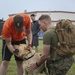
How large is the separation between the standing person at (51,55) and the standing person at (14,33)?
76 cm

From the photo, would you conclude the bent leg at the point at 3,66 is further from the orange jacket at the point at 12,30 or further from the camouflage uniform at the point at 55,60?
the camouflage uniform at the point at 55,60

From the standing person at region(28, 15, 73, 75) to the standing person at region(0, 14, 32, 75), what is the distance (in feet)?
2.48

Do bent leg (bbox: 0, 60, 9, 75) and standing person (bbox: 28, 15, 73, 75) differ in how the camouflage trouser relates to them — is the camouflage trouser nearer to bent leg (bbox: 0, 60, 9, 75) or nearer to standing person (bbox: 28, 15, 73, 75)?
standing person (bbox: 28, 15, 73, 75)

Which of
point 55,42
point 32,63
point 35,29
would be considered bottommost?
point 35,29

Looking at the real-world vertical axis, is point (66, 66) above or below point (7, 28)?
below

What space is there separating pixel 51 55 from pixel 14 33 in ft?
4.66

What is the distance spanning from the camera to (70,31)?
603cm

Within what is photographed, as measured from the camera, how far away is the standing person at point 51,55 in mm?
6004

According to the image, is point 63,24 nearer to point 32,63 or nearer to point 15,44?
point 32,63

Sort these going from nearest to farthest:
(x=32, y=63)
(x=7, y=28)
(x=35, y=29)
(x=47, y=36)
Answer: (x=47, y=36) → (x=32, y=63) → (x=7, y=28) → (x=35, y=29)

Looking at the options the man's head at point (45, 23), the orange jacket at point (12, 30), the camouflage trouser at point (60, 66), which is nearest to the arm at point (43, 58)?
the camouflage trouser at point (60, 66)

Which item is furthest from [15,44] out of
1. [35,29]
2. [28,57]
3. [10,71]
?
[35,29]

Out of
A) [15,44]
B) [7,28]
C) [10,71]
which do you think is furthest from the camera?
[10,71]

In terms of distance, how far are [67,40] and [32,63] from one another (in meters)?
0.97
